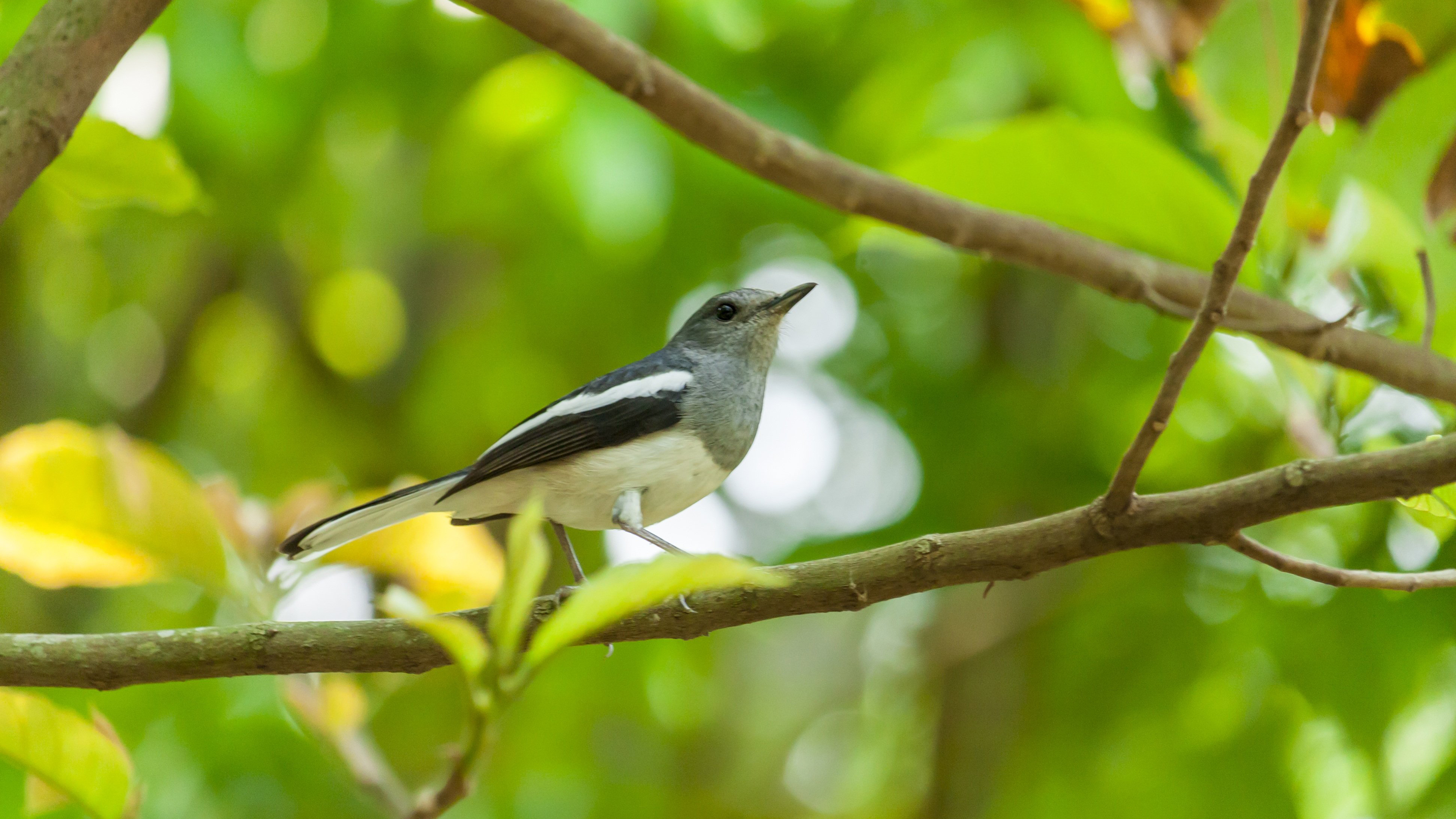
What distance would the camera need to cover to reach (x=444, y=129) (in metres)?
3.78

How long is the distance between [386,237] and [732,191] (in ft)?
6.26

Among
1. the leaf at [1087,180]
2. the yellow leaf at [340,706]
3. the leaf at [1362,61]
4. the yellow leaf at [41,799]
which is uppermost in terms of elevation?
the leaf at [1362,61]

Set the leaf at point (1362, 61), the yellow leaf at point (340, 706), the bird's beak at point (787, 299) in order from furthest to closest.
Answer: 1. the bird's beak at point (787, 299)
2. the leaf at point (1362, 61)
3. the yellow leaf at point (340, 706)

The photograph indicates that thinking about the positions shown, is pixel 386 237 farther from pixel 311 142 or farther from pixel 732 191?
pixel 732 191

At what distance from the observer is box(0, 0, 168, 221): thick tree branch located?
5.13 ft

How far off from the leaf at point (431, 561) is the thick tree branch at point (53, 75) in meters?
1.09

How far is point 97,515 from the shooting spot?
1987 millimetres

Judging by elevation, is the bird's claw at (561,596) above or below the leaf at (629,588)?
below

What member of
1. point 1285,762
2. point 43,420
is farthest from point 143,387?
point 1285,762

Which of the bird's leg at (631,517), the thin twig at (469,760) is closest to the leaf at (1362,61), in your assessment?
the bird's leg at (631,517)

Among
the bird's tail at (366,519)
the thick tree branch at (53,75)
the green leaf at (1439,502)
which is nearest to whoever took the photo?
the green leaf at (1439,502)

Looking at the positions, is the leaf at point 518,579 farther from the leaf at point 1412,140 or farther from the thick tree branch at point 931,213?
the leaf at point 1412,140

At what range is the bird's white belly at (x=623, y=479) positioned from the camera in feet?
7.77

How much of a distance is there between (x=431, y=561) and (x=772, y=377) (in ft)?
7.84
